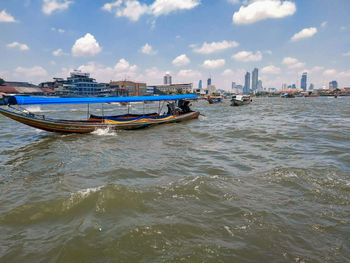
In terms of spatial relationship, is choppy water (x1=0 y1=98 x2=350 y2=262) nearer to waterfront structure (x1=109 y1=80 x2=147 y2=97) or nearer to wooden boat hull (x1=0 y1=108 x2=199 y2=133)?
wooden boat hull (x1=0 y1=108 x2=199 y2=133)

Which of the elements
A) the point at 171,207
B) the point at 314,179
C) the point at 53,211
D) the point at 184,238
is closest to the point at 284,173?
the point at 314,179

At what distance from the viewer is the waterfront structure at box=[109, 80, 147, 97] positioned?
113 m

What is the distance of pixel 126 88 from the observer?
118m

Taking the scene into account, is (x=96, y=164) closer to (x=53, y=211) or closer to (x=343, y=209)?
(x=53, y=211)

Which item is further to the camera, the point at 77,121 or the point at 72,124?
the point at 77,121

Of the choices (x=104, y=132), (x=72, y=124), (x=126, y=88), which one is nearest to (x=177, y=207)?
(x=104, y=132)

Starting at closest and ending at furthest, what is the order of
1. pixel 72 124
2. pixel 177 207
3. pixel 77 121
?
1. pixel 177 207
2. pixel 72 124
3. pixel 77 121

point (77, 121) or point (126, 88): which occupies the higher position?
point (126, 88)

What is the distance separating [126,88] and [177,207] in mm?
119284

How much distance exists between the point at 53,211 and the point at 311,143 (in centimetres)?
1135

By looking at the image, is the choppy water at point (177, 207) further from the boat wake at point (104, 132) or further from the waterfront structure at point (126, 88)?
the waterfront structure at point (126, 88)

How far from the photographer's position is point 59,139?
12414 millimetres

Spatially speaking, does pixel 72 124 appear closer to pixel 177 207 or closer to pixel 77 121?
pixel 77 121

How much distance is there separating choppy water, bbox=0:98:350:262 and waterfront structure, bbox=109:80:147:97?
4275 inches
